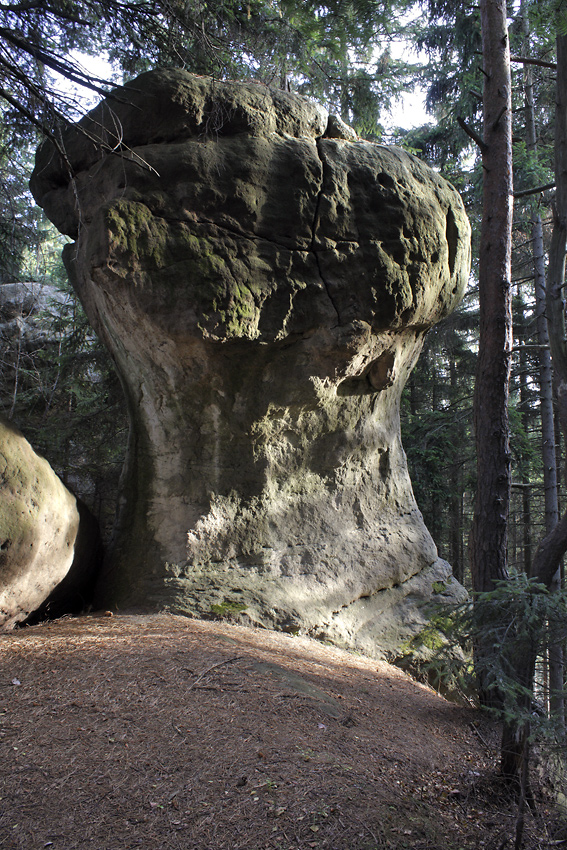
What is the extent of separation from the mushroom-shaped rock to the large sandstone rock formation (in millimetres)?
573

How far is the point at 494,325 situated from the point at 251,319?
2.78 metres

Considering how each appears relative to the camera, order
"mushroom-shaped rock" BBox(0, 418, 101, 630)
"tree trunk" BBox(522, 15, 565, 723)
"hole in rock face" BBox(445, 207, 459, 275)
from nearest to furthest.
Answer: "mushroom-shaped rock" BBox(0, 418, 101, 630), "hole in rock face" BBox(445, 207, 459, 275), "tree trunk" BBox(522, 15, 565, 723)

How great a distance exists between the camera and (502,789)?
12.8 ft

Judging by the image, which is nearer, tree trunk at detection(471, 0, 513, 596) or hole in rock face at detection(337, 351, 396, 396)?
tree trunk at detection(471, 0, 513, 596)

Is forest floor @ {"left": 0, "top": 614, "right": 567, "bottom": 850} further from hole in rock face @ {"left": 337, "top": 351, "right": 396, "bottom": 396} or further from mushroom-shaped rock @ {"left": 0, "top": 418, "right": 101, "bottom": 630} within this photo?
hole in rock face @ {"left": 337, "top": 351, "right": 396, "bottom": 396}

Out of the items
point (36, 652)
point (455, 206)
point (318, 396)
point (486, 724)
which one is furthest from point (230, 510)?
point (455, 206)

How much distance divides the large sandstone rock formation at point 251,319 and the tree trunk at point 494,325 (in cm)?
99

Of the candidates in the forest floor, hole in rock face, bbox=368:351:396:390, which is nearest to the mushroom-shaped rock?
the forest floor

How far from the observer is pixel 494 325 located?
6180 mm

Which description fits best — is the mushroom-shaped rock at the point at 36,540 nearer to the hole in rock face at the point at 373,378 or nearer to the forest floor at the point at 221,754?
the forest floor at the point at 221,754

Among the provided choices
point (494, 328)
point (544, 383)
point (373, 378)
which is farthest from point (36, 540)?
point (544, 383)

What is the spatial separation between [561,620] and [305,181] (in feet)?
17.4

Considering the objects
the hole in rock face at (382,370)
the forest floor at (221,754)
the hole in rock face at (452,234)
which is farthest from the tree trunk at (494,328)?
the forest floor at (221,754)

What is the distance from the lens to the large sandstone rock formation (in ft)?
19.5
